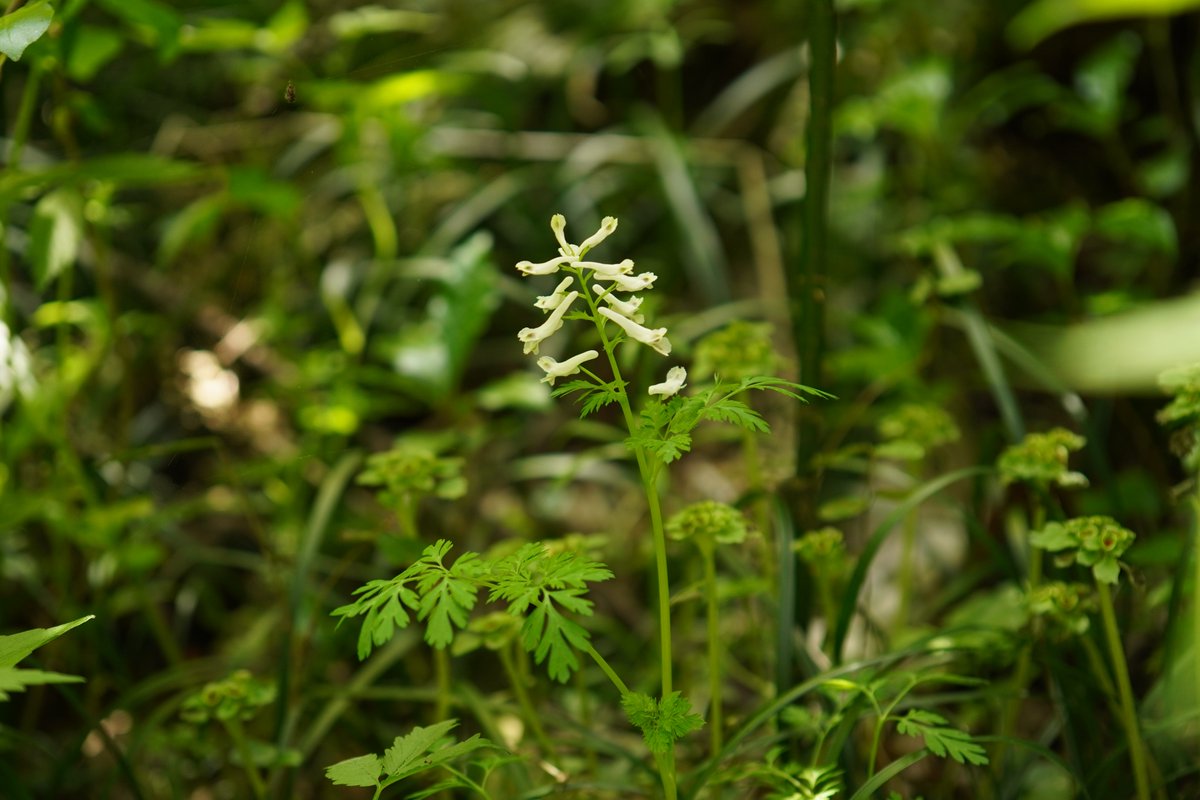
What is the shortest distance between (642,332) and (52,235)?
0.89 metres

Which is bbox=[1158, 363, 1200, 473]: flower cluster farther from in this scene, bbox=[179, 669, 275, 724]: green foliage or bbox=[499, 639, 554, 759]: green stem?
bbox=[179, 669, 275, 724]: green foliage

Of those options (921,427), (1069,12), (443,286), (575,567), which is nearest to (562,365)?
(575,567)

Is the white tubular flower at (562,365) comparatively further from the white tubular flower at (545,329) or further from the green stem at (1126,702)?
the green stem at (1126,702)

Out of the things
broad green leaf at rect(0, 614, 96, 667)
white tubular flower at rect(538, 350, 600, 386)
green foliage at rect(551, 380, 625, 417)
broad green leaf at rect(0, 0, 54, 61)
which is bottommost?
broad green leaf at rect(0, 614, 96, 667)

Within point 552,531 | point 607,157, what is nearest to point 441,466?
point 552,531

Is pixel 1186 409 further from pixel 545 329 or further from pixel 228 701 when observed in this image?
pixel 228 701

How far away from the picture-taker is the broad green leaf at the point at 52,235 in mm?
1207

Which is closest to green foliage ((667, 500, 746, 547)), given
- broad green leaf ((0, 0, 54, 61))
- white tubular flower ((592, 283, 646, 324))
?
white tubular flower ((592, 283, 646, 324))

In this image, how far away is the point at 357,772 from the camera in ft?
2.32

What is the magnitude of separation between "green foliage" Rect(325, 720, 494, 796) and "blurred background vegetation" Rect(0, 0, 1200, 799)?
28 centimetres

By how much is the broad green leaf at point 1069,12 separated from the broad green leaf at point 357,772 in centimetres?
165

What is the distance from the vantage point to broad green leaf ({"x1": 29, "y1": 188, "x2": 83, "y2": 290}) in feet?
3.96

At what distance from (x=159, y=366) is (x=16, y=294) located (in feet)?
0.99

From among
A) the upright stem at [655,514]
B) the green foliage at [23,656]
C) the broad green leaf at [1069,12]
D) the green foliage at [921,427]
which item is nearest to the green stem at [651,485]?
the upright stem at [655,514]
